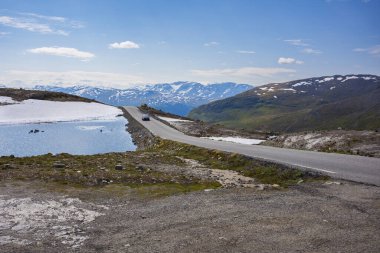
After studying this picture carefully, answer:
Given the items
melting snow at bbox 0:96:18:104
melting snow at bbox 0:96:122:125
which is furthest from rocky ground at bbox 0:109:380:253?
melting snow at bbox 0:96:18:104

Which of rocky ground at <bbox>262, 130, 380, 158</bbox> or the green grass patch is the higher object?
rocky ground at <bbox>262, 130, 380, 158</bbox>

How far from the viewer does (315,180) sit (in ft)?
66.6

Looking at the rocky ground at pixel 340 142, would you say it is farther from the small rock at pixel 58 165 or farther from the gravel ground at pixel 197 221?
→ the small rock at pixel 58 165

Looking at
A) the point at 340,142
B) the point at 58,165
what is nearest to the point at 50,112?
the point at 58,165

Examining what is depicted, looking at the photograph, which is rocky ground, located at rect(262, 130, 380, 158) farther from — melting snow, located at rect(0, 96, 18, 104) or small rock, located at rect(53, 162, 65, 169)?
melting snow, located at rect(0, 96, 18, 104)

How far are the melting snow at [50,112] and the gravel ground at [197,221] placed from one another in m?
89.0

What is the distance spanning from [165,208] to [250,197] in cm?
408

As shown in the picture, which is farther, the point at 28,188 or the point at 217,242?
the point at 28,188

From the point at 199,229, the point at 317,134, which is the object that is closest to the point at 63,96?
the point at 317,134

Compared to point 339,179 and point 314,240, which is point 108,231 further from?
point 339,179

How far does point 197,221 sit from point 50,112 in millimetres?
114066

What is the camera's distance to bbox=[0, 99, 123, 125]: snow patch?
103250 mm

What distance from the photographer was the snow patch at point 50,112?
103 m

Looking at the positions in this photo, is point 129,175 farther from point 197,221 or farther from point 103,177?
point 197,221
